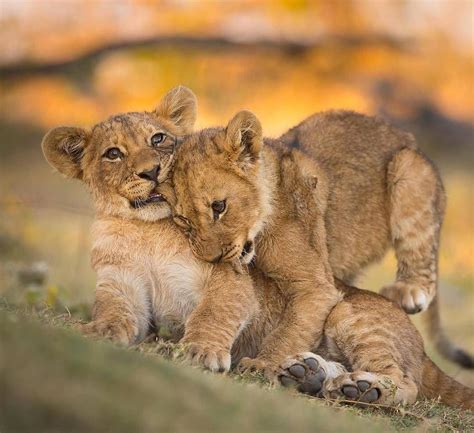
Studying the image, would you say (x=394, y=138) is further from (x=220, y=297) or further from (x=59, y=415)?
(x=59, y=415)

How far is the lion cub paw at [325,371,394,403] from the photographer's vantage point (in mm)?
4934

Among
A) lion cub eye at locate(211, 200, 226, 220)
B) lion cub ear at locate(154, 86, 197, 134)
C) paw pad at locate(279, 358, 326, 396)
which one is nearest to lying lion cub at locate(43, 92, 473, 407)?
paw pad at locate(279, 358, 326, 396)

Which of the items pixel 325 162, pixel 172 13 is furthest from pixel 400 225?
pixel 172 13

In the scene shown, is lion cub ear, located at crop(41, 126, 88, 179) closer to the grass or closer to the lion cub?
the lion cub

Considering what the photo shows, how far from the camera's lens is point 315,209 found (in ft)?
20.4

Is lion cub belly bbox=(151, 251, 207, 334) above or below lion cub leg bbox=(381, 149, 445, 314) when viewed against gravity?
below

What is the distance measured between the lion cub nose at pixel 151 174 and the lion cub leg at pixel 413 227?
89.3 inches

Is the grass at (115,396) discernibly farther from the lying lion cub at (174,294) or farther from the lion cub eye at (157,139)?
the lion cub eye at (157,139)

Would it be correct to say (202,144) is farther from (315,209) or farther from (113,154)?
(315,209)

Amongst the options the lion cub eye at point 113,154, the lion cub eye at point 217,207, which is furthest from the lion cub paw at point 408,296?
the lion cub eye at point 113,154

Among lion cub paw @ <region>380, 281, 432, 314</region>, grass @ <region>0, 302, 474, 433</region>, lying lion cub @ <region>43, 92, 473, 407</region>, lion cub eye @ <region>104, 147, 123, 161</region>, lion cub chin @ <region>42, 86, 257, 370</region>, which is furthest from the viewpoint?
lion cub paw @ <region>380, 281, 432, 314</region>

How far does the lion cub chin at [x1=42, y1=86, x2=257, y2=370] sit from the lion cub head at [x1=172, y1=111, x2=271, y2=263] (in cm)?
12

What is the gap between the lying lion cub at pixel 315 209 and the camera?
18.0 ft

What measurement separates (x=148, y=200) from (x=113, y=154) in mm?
367
